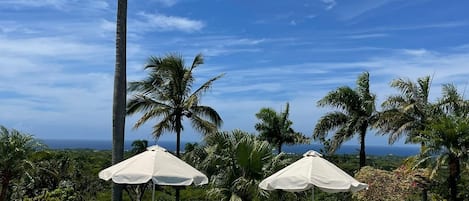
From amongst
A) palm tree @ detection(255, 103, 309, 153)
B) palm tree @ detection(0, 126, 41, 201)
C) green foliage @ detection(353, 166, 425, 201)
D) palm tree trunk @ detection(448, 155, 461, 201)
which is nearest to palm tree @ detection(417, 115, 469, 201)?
palm tree trunk @ detection(448, 155, 461, 201)

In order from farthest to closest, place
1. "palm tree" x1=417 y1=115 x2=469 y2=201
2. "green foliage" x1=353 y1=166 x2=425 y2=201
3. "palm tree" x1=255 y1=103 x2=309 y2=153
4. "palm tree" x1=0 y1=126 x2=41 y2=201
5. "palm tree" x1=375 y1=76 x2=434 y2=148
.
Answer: "palm tree" x1=255 y1=103 x2=309 y2=153 < "palm tree" x1=375 y1=76 x2=434 y2=148 < "green foliage" x1=353 y1=166 x2=425 y2=201 < "palm tree" x1=417 y1=115 x2=469 y2=201 < "palm tree" x1=0 y1=126 x2=41 y2=201

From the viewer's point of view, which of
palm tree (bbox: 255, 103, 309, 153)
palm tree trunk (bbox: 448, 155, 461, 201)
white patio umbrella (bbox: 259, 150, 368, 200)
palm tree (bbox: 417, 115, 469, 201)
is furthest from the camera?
palm tree (bbox: 255, 103, 309, 153)

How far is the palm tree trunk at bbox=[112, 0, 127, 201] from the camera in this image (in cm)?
963

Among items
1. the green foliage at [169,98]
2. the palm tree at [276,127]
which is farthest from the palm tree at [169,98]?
the palm tree at [276,127]

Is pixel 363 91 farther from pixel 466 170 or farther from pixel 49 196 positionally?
pixel 49 196

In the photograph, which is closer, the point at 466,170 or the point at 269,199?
the point at 269,199

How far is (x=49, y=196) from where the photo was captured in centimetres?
1087

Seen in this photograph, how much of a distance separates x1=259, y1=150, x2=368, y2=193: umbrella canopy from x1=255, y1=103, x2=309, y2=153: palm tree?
61.9ft

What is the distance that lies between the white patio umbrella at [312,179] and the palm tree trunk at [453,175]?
580 centimetres

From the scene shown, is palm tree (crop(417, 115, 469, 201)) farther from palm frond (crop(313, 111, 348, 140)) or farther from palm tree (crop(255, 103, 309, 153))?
palm tree (crop(255, 103, 309, 153))

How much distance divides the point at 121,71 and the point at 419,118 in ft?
43.0

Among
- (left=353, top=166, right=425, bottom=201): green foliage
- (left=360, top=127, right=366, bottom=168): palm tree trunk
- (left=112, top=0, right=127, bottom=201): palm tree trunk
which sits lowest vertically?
(left=353, top=166, right=425, bottom=201): green foliage

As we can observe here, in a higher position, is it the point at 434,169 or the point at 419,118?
the point at 419,118

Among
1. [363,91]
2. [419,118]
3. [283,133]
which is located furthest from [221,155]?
[283,133]
